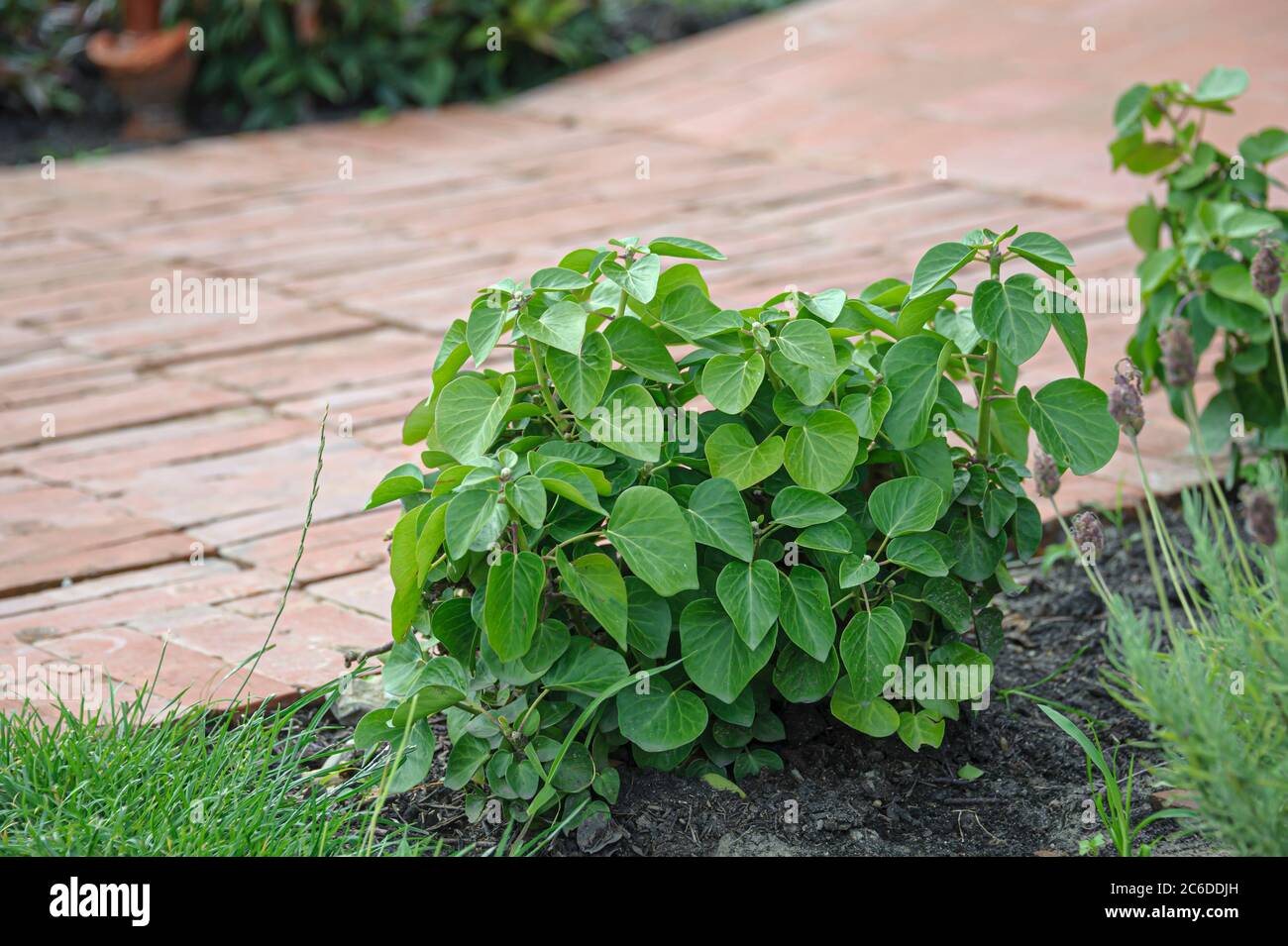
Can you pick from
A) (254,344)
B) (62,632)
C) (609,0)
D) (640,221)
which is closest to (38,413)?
(254,344)

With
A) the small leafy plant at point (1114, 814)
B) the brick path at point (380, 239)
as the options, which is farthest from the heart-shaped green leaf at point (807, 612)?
the brick path at point (380, 239)

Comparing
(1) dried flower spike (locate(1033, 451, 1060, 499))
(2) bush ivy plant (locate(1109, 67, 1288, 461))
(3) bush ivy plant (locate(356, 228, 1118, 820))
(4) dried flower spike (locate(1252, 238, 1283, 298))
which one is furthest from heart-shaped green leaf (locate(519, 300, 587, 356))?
(2) bush ivy plant (locate(1109, 67, 1288, 461))

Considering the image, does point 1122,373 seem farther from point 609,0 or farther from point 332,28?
point 609,0

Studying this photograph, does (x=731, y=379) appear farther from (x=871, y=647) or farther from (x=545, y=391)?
(x=871, y=647)

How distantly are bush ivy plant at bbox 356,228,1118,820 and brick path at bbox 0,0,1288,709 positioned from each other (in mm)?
664

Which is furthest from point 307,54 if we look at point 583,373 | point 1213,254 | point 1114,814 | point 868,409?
point 1114,814

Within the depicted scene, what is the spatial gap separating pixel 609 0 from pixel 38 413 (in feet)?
21.5

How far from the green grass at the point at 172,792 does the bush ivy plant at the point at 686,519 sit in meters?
0.14

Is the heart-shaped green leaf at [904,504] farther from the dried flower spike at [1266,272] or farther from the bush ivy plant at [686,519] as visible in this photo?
the dried flower spike at [1266,272]

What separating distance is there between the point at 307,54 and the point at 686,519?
751cm

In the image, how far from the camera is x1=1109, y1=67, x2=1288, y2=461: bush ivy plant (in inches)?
123

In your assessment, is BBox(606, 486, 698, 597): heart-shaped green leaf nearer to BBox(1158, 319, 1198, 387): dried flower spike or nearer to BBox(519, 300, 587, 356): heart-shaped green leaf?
BBox(519, 300, 587, 356): heart-shaped green leaf

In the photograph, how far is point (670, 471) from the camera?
7.50 feet

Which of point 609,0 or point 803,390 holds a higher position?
point 609,0
